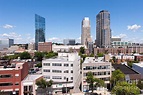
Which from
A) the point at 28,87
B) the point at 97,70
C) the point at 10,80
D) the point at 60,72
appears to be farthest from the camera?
the point at 97,70

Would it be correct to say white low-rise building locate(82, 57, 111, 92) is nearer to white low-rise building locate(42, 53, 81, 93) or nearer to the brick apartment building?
white low-rise building locate(42, 53, 81, 93)

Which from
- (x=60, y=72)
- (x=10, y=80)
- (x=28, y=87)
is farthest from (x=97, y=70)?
(x=10, y=80)

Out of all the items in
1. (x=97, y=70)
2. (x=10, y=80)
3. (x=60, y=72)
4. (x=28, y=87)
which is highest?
(x=97, y=70)

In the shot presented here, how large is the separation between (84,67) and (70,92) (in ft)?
29.9

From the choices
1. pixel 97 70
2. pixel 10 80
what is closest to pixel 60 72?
pixel 97 70

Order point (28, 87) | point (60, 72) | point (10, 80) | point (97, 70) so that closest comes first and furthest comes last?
point (10, 80), point (28, 87), point (60, 72), point (97, 70)

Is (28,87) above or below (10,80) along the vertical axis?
below

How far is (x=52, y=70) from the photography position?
189 ft

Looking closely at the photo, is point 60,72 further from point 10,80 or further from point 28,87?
point 10,80

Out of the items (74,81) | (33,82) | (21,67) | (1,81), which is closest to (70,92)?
(74,81)

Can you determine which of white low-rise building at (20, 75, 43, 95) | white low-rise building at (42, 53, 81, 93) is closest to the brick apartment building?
white low-rise building at (20, 75, 43, 95)

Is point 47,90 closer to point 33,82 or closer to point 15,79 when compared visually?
point 33,82

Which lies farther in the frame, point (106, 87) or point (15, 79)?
point (106, 87)

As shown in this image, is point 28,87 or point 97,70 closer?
point 28,87
